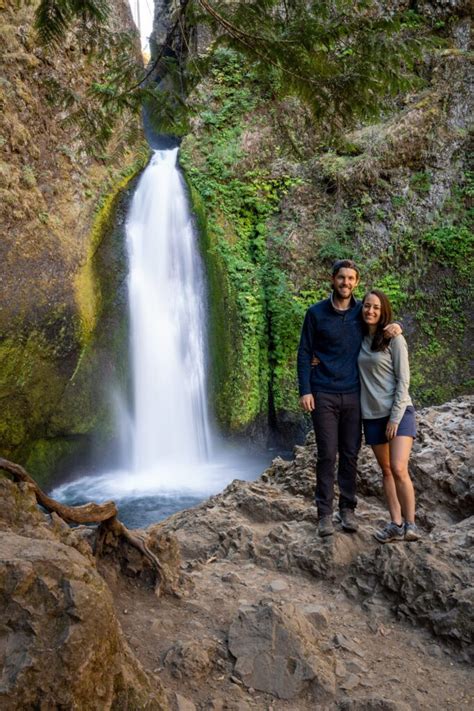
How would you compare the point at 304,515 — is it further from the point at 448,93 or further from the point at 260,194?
the point at 448,93

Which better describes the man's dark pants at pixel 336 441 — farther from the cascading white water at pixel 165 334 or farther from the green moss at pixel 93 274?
the green moss at pixel 93 274

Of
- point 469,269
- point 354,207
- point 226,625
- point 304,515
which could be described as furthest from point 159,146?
point 226,625

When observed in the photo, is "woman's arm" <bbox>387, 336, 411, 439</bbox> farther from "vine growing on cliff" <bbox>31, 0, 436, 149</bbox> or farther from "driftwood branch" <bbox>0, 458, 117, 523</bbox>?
"driftwood branch" <bbox>0, 458, 117, 523</bbox>

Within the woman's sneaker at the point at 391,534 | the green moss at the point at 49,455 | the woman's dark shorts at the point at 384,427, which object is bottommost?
the green moss at the point at 49,455

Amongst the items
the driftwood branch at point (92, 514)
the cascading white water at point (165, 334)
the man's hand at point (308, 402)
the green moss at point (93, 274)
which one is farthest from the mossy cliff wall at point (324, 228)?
the driftwood branch at point (92, 514)

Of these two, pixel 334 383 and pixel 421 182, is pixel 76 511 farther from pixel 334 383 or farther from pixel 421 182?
pixel 421 182

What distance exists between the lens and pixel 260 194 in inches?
472

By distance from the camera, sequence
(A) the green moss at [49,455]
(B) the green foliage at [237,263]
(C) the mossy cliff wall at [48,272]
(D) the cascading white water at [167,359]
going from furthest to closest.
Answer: (B) the green foliage at [237,263] < (D) the cascading white water at [167,359] < (A) the green moss at [49,455] < (C) the mossy cliff wall at [48,272]

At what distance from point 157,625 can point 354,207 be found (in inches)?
434

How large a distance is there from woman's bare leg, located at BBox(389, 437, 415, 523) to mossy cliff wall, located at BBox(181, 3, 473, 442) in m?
7.42

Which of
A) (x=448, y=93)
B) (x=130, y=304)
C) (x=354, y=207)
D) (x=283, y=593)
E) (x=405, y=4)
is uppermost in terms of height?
(x=405, y=4)

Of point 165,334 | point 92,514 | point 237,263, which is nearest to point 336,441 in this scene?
point 92,514

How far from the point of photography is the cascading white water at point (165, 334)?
9.95 metres

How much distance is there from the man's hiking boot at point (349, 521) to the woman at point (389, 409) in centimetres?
15
